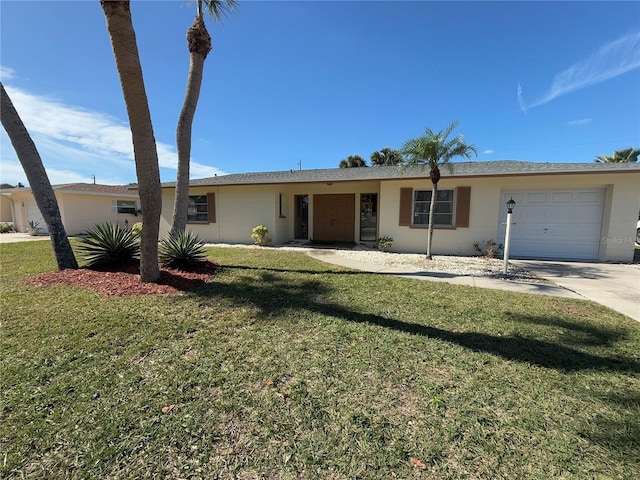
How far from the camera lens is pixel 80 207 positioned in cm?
1762

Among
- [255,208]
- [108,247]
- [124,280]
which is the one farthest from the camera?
[255,208]

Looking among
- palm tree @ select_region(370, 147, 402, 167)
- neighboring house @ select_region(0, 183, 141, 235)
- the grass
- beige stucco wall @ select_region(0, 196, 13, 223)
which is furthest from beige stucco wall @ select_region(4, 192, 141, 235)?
palm tree @ select_region(370, 147, 402, 167)

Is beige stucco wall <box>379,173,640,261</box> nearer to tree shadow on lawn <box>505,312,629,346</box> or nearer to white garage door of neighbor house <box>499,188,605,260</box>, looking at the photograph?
white garage door of neighbor house <box>499,188,605,260</box>

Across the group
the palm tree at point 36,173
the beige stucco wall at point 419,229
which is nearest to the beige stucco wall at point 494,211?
the beige stucco wall at point 419,229

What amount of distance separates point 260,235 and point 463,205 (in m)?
7.87

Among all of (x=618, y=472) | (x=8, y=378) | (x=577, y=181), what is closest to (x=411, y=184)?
(x=577, y=181)

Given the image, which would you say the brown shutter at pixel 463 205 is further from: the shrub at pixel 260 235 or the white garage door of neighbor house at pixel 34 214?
the white garage door of neighbor house at pixel 34 214

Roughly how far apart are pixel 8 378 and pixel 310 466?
2936mm

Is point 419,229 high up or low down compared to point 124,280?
up

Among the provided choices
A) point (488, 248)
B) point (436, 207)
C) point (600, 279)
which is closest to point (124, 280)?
point (436, 207)

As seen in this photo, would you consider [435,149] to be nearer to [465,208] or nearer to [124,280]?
[465,208]

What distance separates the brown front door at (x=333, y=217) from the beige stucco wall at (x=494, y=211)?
2.24 metres

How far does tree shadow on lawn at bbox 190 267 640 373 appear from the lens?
3.12 meters

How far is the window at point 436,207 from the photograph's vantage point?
1042 cm
